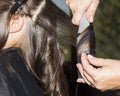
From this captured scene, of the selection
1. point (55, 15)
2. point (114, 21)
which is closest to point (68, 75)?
point (55, 15)

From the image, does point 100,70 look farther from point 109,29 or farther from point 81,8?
Answer: point 109,29

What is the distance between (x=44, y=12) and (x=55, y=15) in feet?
0.19

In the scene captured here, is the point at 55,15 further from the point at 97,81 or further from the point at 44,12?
the point at 97,81

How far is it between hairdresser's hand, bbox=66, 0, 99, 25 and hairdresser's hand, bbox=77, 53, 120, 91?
7.2 inches

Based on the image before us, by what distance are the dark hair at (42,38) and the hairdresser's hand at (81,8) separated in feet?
0.25

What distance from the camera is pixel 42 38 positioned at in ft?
6.90

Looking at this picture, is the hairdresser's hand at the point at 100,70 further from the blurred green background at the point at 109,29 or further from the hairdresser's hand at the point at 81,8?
the blurred green background at the point at 109,29

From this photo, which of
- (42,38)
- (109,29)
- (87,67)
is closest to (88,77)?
(87,67)

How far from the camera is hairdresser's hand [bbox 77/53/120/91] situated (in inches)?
75.0

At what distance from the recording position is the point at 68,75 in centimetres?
251

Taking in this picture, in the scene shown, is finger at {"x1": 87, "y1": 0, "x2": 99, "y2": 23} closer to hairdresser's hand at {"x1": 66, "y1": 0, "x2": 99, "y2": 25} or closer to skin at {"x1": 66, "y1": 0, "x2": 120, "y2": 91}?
hairdresser's hand at {"x1": 66, "y1": 0, "x2": 99, "y2": 25}

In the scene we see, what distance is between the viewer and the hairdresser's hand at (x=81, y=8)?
2.03m

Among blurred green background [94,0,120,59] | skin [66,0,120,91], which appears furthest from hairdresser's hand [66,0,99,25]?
blurred green background [94,0,120,59]

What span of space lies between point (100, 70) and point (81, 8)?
0.30 m
